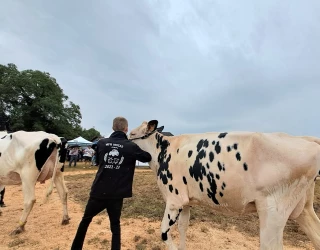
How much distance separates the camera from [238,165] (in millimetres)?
3562

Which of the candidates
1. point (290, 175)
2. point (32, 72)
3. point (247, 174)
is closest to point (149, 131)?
point (247, 174)

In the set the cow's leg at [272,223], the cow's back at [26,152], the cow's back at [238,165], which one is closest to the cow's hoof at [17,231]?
the cow's back at [26,152]

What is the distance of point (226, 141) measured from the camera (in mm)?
3887

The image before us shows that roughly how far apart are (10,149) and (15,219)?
2.09 metres

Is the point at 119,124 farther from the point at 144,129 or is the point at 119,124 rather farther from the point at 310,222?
the point at 310,222

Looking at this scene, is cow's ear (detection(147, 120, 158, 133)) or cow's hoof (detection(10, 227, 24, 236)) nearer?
cow's ear (detection(147, 120, 158, 133))

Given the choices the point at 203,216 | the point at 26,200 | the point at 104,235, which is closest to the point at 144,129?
the point at 104,235

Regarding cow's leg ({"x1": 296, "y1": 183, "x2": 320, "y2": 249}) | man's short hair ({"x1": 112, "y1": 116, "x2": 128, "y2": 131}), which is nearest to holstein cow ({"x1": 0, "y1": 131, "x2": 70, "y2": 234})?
man's short hair ({"x1": 112, "y1": 116, "x2": 128, "y2": 131})

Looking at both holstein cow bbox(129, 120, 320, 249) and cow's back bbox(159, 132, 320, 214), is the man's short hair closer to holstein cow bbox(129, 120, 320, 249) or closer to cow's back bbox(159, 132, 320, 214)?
holstein cow bbox(129, 120, 320, 249)

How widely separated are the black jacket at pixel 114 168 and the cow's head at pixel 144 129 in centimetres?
93

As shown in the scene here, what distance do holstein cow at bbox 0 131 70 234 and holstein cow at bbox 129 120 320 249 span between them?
307cm

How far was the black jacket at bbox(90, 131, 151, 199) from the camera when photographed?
161 inches

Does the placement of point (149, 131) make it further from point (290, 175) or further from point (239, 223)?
point (239, 223)

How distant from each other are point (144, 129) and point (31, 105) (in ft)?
136
